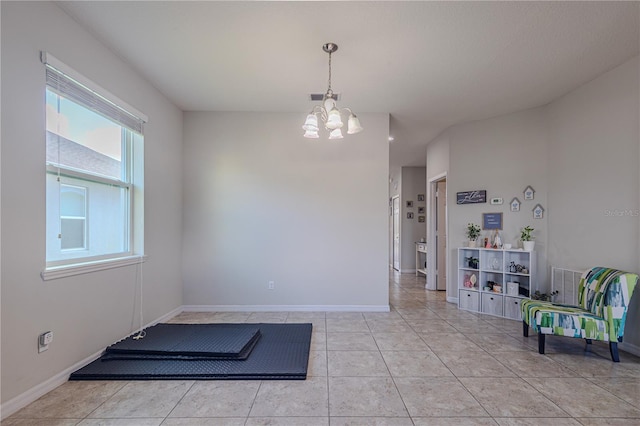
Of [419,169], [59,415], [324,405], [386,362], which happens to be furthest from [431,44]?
[419,169]

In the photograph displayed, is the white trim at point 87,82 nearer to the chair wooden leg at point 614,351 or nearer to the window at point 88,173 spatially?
the window at point 88,173

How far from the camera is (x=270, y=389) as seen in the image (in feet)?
7.07

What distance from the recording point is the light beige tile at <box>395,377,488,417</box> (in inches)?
74.6

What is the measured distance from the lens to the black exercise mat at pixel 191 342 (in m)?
2.60

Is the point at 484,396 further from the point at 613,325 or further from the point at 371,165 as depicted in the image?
the point at 371,165

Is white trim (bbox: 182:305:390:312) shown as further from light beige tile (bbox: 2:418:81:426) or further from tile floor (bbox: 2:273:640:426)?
light beige tile (bbox: 2:418:81:426)

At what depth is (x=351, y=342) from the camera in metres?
3.04

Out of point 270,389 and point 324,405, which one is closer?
point 324,405

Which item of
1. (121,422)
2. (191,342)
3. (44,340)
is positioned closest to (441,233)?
(191,342)

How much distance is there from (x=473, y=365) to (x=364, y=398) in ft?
3.72

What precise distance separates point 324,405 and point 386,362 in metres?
0.84

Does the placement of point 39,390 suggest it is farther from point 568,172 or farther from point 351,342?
point 568,172

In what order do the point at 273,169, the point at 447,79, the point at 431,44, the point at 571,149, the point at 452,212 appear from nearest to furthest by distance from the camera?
1. the point at 431,44
2. the point at 447,79
3. the point at 571,149
4. the point at 273,169
5. the point at 452,212

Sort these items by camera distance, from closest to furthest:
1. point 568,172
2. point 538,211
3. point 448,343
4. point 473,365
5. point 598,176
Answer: point 473,365, point 448,343, point 598,176, point 568,172, point 538,211
